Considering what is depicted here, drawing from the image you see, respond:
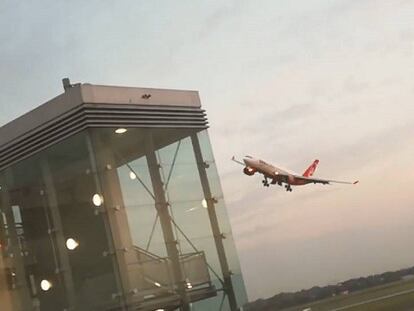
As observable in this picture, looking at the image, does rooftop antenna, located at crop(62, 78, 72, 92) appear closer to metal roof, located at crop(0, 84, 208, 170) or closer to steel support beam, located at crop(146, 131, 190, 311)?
metal roof, located at crop(0, 84, 208, 170)

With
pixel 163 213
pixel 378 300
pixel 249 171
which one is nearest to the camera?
pixel 163 213

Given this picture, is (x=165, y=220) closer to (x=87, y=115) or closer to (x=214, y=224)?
(x=214, y=224)

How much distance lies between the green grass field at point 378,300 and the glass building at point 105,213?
178cm

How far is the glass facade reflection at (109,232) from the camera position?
219 inches

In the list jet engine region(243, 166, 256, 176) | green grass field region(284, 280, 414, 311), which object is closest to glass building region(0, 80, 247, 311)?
jet engine region(243, 166, 256, 176)

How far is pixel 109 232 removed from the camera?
18.2 feet

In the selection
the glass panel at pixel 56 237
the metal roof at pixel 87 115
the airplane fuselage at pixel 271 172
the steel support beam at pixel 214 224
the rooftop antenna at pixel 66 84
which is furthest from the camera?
the airplane fuselage at pixel 271 172

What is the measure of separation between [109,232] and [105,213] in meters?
0.17

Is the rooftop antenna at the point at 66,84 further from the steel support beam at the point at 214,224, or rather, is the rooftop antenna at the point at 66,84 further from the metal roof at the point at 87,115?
the steel support beam at the point at 214,224

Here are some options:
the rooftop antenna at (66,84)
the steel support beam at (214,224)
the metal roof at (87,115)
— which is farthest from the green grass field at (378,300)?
the rooftop antenna at (66,84)

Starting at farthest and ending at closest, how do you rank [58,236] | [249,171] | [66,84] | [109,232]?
[249,171]
[66,84]
[58,236]
[109,232]

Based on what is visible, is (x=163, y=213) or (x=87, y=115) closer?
(x=87, y=115)

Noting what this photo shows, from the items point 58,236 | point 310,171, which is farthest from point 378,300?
point 58,236

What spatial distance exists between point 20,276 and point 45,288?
27 centimetres
